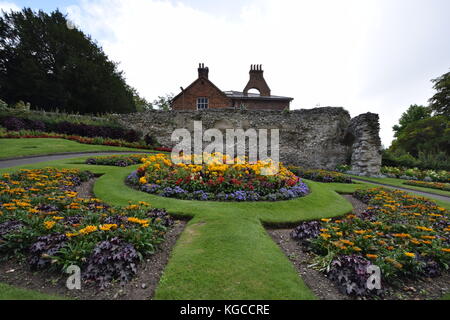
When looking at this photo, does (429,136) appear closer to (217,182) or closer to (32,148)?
(217,182)

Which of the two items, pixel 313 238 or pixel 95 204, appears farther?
pixel 95 204

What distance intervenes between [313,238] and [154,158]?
20.2 ft

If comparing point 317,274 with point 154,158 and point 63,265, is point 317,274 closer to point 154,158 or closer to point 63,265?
point 63,265

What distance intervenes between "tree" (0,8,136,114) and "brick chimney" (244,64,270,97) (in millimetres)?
18986

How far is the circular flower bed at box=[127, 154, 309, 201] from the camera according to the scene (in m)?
6.09

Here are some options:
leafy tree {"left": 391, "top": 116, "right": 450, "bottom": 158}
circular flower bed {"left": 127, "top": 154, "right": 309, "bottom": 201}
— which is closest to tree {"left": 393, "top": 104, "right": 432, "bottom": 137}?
leafy tree {"left": 391, "top": 116, "right": 450, "bottom": 158}

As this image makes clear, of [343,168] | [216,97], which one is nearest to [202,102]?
[216,97]

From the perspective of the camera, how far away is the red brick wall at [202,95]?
86.0 feet

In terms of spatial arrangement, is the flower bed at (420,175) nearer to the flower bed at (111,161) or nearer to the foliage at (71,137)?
the flower bed at (111,161)

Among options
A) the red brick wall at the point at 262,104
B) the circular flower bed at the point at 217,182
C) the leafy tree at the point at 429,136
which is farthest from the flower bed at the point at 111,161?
the leafy tree at the point at 429,136

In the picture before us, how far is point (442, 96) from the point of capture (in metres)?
32.3

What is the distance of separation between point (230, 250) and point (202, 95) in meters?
25.0
